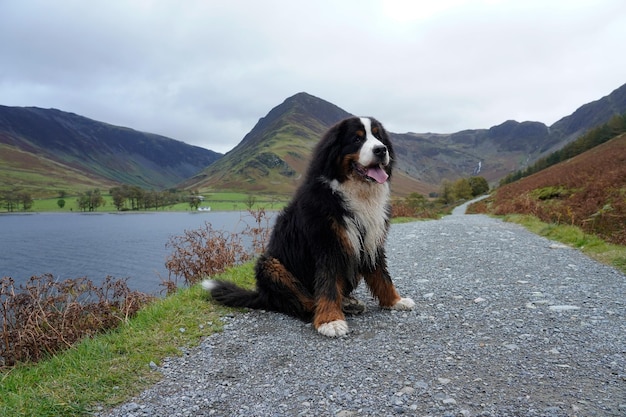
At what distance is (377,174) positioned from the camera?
4.62m

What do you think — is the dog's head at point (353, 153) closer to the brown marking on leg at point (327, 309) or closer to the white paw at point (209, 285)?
the brown marking on leg at point (327, 309)

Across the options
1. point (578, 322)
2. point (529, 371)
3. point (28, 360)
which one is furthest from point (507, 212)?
point (28, 360)

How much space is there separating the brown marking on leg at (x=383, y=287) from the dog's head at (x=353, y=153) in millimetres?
1399

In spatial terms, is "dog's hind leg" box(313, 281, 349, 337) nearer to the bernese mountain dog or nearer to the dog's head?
the bernese mountain dog

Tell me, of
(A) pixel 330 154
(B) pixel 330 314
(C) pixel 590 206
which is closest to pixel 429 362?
(B) pixel 330 314

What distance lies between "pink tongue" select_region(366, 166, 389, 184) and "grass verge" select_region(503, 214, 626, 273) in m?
5.95

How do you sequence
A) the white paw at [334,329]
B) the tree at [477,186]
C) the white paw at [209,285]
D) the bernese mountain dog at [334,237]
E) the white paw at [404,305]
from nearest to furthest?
the white paw at [334,329] < the bernese mountain dog at [334,237] < the white paw at [404,305] < the white paw at [209,285] < the tree at [477,186]

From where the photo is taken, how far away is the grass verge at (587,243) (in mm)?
7921

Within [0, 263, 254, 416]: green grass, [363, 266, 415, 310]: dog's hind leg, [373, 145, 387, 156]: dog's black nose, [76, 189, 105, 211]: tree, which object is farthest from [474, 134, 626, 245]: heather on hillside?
[76, 189, 105, 211]: tree

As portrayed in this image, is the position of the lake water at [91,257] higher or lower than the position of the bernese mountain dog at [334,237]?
lower

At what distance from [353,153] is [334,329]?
7.14 ft

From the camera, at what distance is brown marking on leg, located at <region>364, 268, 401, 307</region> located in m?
5.21

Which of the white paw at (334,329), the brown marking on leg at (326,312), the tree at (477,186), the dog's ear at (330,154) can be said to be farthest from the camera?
the tree at (477,186)

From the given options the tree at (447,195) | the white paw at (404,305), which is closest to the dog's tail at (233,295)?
the white paw at (404,305)
